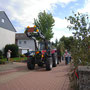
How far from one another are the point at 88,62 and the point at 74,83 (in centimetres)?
83

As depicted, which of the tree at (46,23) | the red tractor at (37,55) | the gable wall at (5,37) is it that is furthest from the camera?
the tree at (46,23)

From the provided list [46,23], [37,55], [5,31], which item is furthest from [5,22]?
[37,55]

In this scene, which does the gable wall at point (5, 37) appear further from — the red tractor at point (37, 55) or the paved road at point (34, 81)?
the paved road at point (34, 81)

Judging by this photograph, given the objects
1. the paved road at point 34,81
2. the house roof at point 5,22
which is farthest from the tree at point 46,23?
the paved road at point 34,81

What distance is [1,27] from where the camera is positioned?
26.2 m

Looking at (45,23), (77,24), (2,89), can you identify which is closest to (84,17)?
(77,24)

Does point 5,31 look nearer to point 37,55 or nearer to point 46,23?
point 46,23

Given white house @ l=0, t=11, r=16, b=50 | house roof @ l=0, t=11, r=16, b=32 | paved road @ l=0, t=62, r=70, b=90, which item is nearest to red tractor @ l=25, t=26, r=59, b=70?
paved road @ l=0, t=62, r=70, b=90

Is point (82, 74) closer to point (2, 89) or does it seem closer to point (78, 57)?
point (78, 57)

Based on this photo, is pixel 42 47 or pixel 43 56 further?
pixel 42 47

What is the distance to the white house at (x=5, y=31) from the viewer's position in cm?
2633

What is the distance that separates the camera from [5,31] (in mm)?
27500

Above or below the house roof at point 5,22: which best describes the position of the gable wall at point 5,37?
below

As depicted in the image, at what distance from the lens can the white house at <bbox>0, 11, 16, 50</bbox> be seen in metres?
26.3
